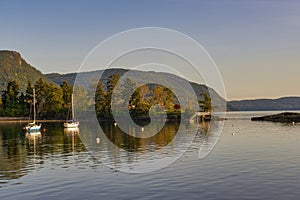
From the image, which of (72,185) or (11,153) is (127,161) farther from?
(11,153)

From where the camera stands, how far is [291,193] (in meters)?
30.7

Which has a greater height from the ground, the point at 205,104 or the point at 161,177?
the point at 205,104

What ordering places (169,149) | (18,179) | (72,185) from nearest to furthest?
(72,185)
(18,179)
(169,149)

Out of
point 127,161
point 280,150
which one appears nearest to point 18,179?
point 127,161

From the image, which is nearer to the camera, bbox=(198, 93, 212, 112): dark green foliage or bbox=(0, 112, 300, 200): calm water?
bbox=(0, 112, 300, 200): calm water

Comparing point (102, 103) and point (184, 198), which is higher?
point (102, 103)

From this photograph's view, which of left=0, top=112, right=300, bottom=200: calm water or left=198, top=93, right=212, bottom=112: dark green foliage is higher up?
left=198, top=93, right=212, bottom=112: dark green foliage

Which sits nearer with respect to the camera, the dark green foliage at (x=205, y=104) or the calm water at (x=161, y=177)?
the calm water at (x=161, y=177)

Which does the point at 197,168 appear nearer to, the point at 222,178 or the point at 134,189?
the point at 222,178

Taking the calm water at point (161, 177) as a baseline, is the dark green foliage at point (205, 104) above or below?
above

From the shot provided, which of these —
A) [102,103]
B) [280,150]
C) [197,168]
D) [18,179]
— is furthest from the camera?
[102,103]

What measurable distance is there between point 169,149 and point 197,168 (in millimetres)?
19276

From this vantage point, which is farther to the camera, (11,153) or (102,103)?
(102,103)

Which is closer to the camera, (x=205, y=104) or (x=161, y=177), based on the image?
(x=161, y=177)
